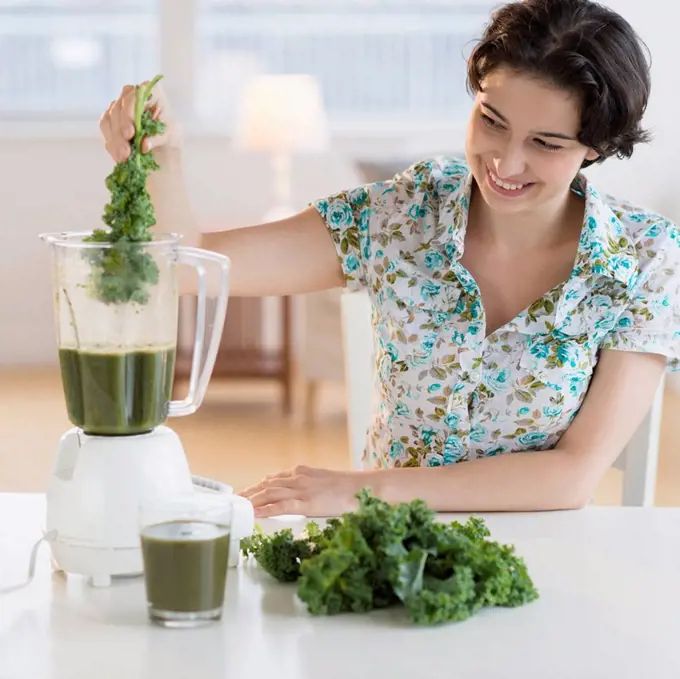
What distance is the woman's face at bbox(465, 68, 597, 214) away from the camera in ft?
5.16

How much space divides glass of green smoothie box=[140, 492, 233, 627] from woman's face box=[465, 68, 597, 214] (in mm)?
729

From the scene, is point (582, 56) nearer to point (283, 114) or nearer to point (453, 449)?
point (453, 449)

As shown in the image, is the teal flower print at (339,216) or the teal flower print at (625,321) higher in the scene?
the teal flower print at (339,216)

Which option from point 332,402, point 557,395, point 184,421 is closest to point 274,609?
point 557,395

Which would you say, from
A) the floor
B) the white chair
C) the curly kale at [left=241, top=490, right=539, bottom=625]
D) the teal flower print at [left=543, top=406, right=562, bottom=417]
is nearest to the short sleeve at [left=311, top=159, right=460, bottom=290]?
the white chair

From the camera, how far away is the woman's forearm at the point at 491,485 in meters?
1.49

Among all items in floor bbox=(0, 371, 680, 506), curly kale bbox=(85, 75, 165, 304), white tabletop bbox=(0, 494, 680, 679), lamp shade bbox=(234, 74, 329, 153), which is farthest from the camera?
lamp shade bbox=(234, 74, 329, 153)

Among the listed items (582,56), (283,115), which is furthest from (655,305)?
(283,115)

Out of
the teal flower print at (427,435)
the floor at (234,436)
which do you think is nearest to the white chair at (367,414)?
the teal flower print at (427,435)

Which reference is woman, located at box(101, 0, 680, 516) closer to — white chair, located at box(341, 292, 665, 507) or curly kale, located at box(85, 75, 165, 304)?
white chair, located at box(341, 292, 665, 507)

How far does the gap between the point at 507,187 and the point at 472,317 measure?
0.66 ft

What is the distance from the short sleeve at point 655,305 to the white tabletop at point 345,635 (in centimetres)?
49

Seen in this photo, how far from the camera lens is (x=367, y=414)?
2008mm

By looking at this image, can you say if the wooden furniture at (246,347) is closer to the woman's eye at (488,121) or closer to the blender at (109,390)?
the woman's eye at (488,121)
